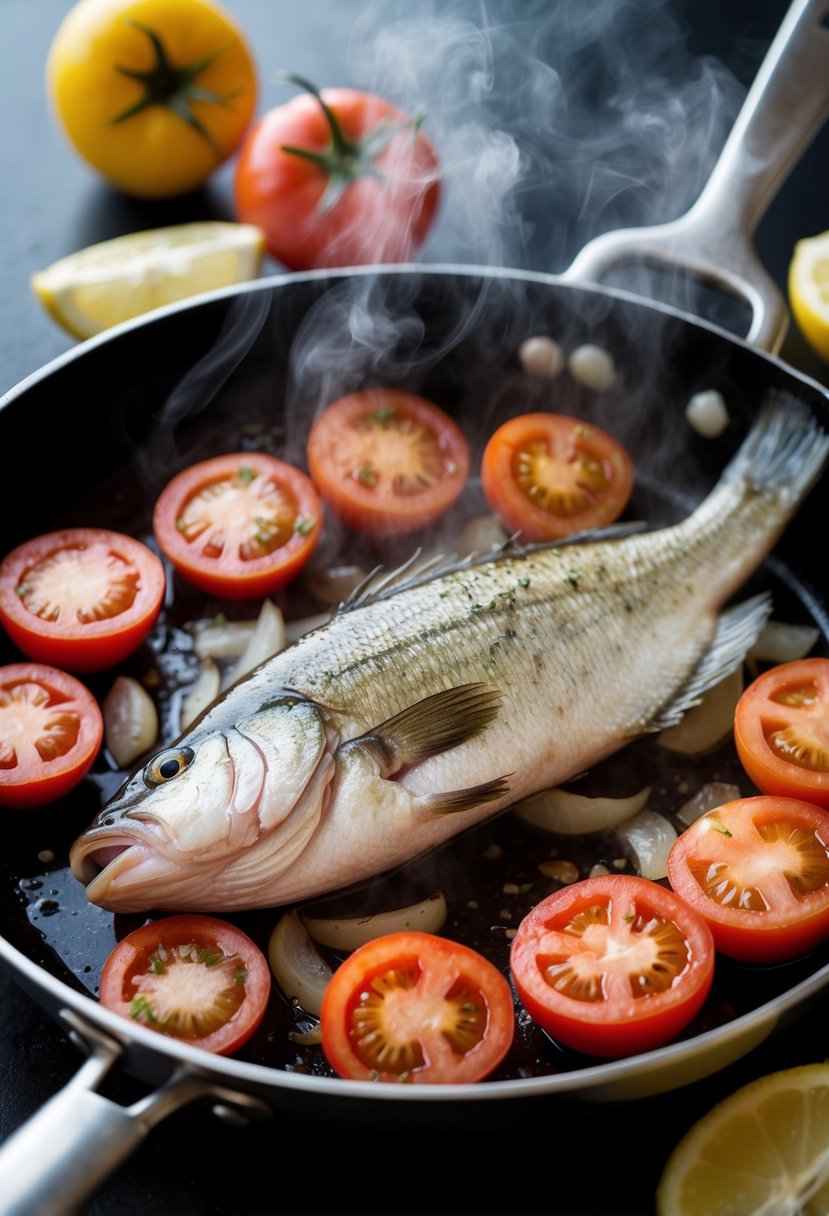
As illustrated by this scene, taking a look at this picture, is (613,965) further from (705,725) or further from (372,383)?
(372,383)

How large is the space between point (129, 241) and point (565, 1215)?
3274 millimetres

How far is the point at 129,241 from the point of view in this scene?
4.04 m

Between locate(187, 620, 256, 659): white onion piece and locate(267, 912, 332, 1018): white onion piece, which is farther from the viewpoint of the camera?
locate(187, 620, 256, 659): white onion piece

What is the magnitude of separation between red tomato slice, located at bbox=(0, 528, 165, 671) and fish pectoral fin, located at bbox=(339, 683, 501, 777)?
0.76 m

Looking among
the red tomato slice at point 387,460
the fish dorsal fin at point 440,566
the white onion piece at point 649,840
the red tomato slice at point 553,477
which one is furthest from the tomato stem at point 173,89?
the white onion piece at point 649,840

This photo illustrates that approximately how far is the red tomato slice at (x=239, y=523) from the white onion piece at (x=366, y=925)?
1.00m

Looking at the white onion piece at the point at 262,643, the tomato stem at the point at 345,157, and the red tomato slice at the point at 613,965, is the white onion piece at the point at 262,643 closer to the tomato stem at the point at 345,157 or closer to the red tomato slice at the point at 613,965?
the red tomato slice at the point at 613,965

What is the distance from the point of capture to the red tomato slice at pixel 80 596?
297cm

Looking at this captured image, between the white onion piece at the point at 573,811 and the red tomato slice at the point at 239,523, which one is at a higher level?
the red tomato slice at the point at 239,523

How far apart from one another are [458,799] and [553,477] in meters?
1.22

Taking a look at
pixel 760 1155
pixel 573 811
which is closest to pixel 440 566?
pixel 573 811

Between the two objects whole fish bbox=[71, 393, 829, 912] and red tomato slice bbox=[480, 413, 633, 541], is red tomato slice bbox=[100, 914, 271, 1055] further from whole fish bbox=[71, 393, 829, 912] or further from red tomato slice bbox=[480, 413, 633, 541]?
red tomato slice bbox=[480, 413, 633, 541]

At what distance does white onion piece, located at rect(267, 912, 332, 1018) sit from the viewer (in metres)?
2.55

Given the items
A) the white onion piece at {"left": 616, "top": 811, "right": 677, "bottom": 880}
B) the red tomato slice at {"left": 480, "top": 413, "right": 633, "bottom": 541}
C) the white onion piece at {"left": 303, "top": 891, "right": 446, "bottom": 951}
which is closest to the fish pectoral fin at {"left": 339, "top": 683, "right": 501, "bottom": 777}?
the white onion piece at {"left": 303, "top": 891, "right": 446, "bottom": 951}
